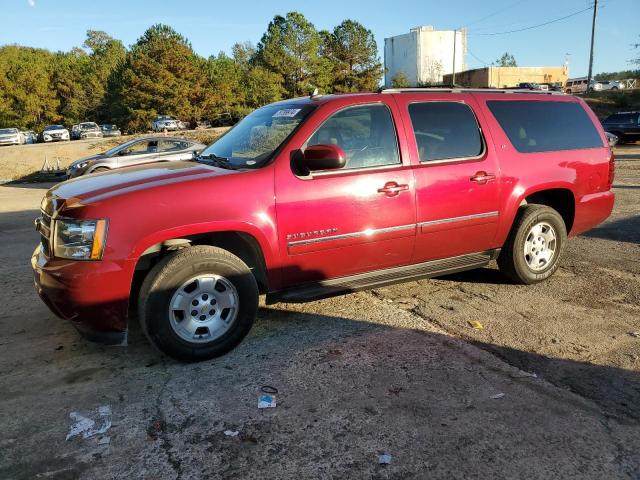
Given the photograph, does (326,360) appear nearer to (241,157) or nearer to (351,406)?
(351,406)

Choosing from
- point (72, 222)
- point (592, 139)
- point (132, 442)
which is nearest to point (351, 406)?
point (132, 442)

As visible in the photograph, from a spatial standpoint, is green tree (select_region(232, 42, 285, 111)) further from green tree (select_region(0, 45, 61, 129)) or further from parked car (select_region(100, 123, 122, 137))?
green tree (select_region(0, 45, 61, 129))

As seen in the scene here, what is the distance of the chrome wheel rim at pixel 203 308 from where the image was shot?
366 centimetres

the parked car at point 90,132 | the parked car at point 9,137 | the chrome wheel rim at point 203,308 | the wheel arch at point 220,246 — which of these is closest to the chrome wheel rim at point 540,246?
the wheel arch at point 220,246

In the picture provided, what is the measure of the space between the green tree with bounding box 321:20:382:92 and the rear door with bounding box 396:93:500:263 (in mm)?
46973

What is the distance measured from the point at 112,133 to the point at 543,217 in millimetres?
50457

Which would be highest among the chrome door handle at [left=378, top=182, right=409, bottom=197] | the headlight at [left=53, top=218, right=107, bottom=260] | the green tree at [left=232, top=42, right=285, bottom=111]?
the green tree at [left=232, top=42, right=285, bottom=111]

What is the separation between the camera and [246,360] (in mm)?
3799

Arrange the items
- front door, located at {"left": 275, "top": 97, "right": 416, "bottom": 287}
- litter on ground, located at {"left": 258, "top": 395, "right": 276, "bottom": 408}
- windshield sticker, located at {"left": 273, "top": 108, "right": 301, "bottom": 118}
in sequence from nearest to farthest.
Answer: litter on ground, located at {"left": 258, "top": 395, "right": 276, "bottom": 408} < front door, located at {"left": 275, "top": 97, "right": 416, "bottom": 287} < windshield sticker, located at {"left": 273, "top": 108, "right": 301, "bottom": 118}

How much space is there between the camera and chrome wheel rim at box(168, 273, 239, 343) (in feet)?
12.0

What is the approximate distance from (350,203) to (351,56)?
5053 cm

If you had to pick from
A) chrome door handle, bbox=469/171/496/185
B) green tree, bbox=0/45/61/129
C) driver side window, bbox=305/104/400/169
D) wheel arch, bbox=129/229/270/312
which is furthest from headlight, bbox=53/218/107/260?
green tree, bbox=0/45/61/129

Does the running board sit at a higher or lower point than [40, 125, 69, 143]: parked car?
lower

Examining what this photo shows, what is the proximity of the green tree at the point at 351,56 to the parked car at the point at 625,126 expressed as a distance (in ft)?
94.8
